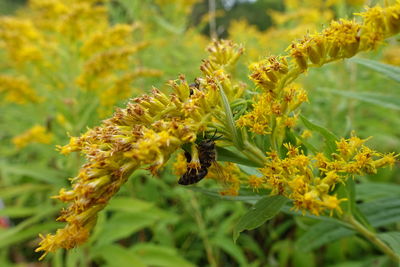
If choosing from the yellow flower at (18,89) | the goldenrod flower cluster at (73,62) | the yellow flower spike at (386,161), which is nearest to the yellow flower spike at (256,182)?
the yellow flower spike at (386,161)

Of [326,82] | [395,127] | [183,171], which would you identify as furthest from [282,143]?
[395,127]

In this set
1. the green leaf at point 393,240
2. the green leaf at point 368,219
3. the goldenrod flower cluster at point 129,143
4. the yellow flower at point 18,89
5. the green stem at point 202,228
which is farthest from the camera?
the yellow flower at point 18,89

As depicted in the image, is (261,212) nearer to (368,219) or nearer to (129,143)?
(129,143)

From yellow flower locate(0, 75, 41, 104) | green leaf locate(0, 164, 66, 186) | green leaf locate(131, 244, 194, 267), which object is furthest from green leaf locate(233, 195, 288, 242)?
yellow flower locate(0, 75, 41, 104)

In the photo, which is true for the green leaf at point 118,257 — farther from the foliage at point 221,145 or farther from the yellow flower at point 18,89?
the yellow flower at point 18,89

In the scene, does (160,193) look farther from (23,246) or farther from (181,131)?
(181,131)
